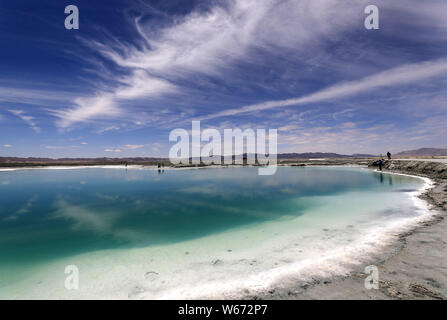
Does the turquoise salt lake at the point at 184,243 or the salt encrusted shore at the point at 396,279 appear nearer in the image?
the salt encrusted shore at the point at 396,279

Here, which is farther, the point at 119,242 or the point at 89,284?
the point at 119,242

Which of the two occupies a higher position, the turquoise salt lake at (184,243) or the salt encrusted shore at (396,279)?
the salt encrusted shore at (396,279)

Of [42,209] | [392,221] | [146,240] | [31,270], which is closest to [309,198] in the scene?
[392,221]

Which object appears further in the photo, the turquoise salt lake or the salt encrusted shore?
the turquoise salt lake

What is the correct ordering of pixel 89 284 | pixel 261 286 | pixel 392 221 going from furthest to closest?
pixel 392 221 < pixel 89 284 < pixel 261 286

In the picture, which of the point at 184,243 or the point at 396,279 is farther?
the point at 184,243

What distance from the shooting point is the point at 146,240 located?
9805 mm

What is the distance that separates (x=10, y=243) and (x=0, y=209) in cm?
993

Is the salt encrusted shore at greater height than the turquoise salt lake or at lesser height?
greater

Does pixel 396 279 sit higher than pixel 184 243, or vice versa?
pixel 396 279

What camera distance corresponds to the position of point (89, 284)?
6191mm

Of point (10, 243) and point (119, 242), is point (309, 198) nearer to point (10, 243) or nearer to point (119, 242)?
point (119, 242)
